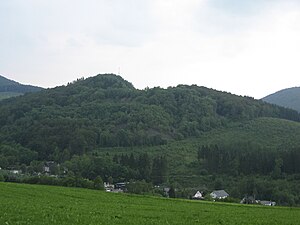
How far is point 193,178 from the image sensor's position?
435 ft

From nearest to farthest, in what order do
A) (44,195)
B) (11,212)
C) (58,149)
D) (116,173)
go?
1. (11,212)
2. (44,195)
3. (116,173)
4. (58,149)

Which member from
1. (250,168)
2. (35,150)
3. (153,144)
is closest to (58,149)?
(35,150)

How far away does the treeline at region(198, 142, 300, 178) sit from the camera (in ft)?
414

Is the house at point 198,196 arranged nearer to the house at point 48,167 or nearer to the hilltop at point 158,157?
the hilltop at point 158,157

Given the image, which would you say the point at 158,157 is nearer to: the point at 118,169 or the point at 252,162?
the point at 118,169

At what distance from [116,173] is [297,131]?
302 ft

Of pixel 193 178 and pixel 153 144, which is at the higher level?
pixel 153 144

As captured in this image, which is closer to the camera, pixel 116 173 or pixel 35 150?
pixel 116 173

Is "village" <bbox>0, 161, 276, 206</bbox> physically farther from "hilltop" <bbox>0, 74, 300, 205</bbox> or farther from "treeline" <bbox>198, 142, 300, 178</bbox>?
"treeline" <bbox>198, 142, 300, 178</bbox>

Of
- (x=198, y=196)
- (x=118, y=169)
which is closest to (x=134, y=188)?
(x=198, y=196)

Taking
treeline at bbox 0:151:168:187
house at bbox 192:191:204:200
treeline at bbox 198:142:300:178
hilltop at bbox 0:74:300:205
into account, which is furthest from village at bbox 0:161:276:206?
treeline at bbox 198:142:300:178

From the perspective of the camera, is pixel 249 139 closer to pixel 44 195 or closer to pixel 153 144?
pixel 153 144

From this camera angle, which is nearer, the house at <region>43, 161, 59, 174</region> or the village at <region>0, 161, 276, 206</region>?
the village at <region>0, 161, 276, 206</region>

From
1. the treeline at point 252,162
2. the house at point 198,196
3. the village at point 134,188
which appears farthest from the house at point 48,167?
the house at point 198,196
